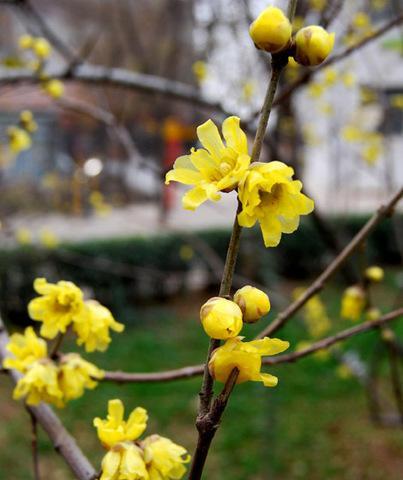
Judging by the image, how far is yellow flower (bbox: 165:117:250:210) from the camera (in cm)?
58

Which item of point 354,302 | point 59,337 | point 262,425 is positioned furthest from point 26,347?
point 262,425

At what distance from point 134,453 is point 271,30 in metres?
0.50

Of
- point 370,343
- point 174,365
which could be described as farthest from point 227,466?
point 370,343

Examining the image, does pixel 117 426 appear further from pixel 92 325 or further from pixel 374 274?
pixel 374 274

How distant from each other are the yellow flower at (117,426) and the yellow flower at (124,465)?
0.03 metres

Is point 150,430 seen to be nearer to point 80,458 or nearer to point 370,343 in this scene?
point 370,343

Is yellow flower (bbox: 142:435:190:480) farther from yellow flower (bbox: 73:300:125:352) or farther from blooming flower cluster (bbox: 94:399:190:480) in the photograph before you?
yellow flower (bbox: 73:300:125:352)

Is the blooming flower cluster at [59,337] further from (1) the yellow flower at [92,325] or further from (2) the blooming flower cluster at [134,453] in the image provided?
(2) the blooming flower cluster at [134,453]

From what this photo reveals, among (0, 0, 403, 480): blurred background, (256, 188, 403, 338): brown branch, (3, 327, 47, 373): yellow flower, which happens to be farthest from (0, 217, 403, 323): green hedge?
(3, 327, 47, 373): yellow flower

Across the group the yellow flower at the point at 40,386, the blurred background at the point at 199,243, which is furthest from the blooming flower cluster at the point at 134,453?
the blurred background at the point at 199,243

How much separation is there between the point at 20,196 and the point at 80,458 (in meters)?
10.3

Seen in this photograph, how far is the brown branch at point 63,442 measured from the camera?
30.9 inches

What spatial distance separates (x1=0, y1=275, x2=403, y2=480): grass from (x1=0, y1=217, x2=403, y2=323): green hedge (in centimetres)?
99

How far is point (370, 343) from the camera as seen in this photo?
5.48 meters
